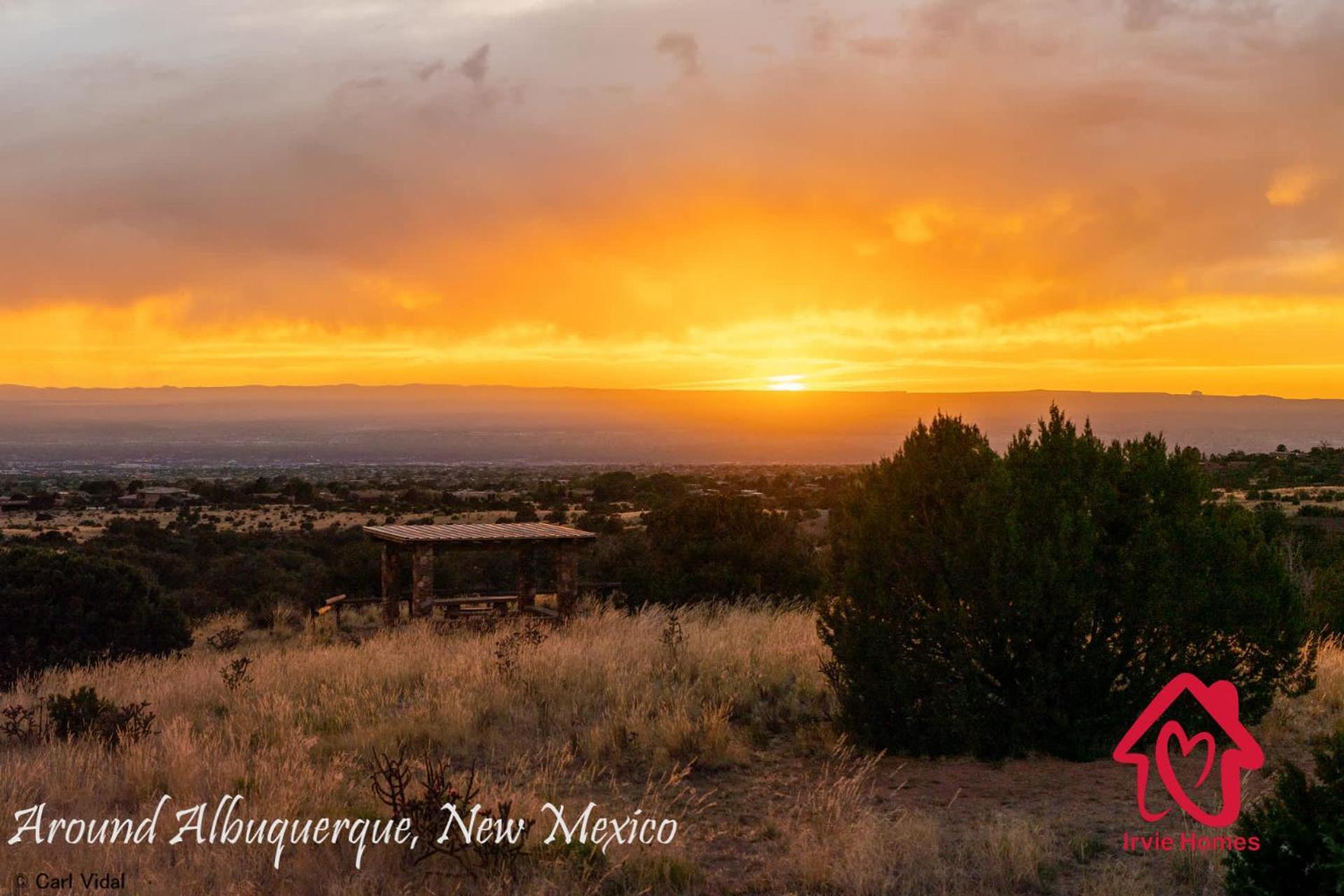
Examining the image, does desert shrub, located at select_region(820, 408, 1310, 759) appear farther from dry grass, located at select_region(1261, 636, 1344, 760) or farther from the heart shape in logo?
the heart shape in logo

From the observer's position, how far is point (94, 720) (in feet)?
30.1

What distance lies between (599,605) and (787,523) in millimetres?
4615

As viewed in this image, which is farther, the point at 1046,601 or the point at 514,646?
the point at 514,646

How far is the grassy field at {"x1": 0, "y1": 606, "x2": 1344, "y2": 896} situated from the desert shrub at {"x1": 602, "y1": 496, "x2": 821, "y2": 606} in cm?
697

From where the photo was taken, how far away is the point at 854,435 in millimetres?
171875

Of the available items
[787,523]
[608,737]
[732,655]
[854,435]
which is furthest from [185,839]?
[854,435]

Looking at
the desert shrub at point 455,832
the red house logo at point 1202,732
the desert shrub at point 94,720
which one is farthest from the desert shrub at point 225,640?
the red house logo at point 1202,732

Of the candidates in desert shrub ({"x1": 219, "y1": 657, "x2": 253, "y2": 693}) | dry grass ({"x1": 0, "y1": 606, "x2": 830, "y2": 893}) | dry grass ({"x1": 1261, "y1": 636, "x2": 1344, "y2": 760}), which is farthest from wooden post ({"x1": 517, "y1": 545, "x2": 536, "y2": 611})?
dry grass ({"x1": 1261, "y1": 636, "x2": 1344, "y2": 760})

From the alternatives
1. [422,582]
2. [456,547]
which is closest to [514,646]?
[456,547]

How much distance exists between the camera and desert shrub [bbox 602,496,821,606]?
2009 cm

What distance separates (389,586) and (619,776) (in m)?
12.3

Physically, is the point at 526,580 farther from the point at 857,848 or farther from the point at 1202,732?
the point at 857,848

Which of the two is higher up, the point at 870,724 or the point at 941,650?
the point at 941,650

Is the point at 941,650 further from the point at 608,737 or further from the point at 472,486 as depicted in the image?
the point at 472,486
